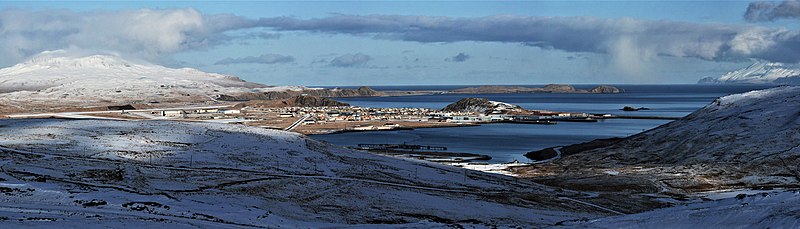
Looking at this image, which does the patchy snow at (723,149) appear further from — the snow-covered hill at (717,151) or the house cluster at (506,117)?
the house cluster at (506,117)

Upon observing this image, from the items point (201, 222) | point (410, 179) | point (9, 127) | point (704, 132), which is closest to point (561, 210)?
point (410, 179)

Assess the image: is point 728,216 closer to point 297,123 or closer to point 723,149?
point 723,149

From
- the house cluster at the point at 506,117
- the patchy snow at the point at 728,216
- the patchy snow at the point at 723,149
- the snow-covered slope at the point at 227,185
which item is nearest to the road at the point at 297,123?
the house cluster at the point at 506,117

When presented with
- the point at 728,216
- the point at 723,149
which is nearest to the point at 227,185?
the point at 728,216

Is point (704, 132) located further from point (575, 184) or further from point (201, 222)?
point (201, 222)

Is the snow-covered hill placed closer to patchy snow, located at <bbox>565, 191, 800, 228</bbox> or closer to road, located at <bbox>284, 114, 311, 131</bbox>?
patchy snow, located at <bbox>565, 191, 800, 228</bbox>
